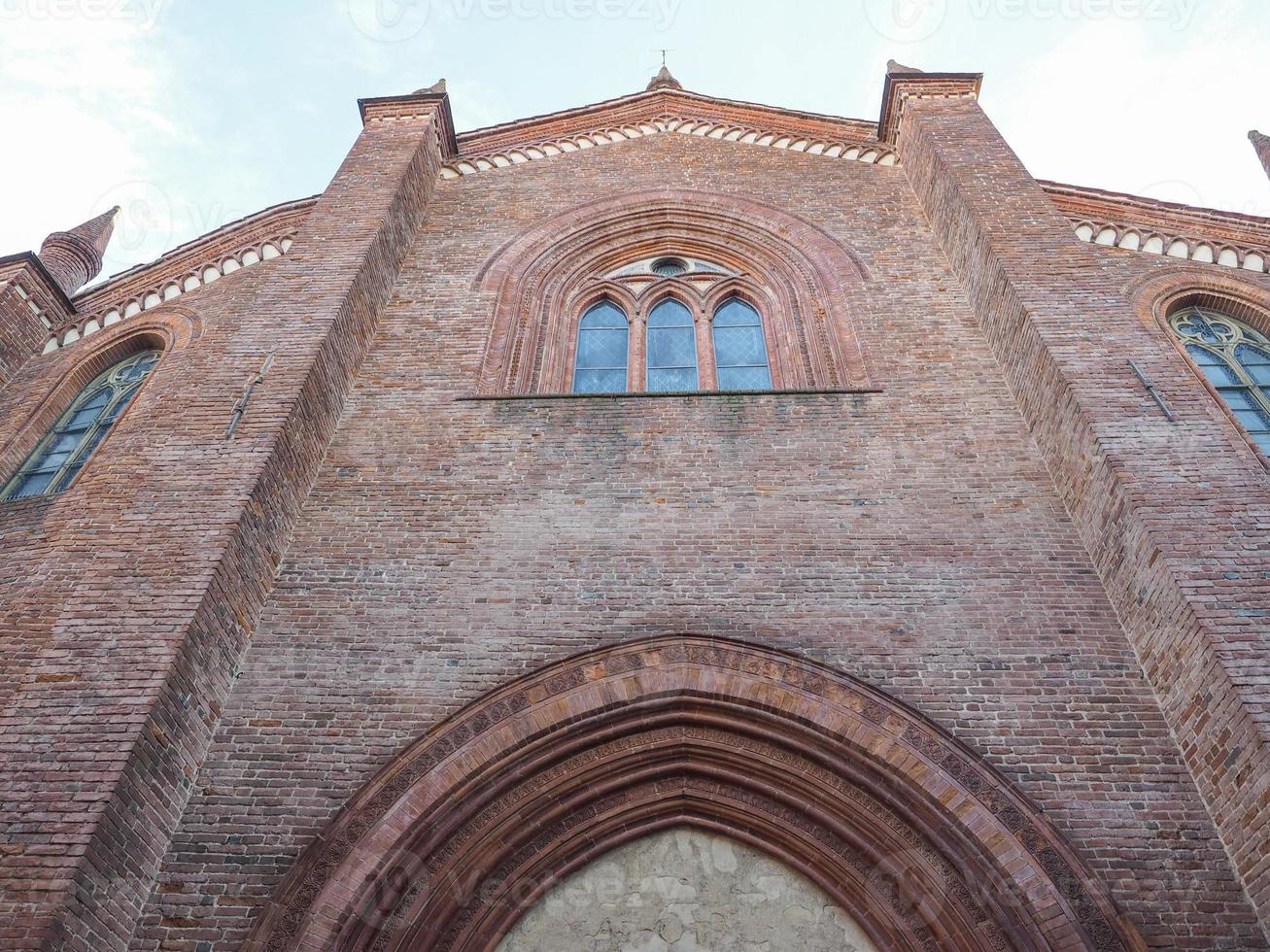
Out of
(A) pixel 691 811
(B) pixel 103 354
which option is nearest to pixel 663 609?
(A) pixel 691 811

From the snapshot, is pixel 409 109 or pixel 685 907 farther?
pixel 409 109

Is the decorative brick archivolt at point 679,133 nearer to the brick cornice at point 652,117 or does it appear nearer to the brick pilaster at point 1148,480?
the brick cornice at point 652,117

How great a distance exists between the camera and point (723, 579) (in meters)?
6.43

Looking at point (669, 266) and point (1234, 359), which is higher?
point (669, 266)

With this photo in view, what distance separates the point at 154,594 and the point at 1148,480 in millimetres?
6539

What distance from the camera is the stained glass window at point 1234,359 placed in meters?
7.97

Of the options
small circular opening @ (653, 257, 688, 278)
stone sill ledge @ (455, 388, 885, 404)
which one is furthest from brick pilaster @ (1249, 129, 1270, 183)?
small circular opening @ (653, 257, 688, 278)

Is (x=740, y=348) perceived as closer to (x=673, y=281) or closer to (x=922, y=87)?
(x=673, y=281)

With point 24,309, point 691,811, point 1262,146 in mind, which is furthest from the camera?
point 1262,146

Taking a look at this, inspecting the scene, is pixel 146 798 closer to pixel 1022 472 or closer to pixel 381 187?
pixel 1022 472

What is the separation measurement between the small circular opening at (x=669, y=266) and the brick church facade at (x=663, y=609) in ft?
3.41

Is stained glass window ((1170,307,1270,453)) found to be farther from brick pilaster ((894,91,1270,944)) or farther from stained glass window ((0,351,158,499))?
stained glass window ((0,351,158,499))

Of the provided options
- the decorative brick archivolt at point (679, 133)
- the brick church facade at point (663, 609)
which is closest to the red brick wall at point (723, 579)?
the brick church facade at point (663, 609)

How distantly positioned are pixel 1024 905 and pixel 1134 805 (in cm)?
93
